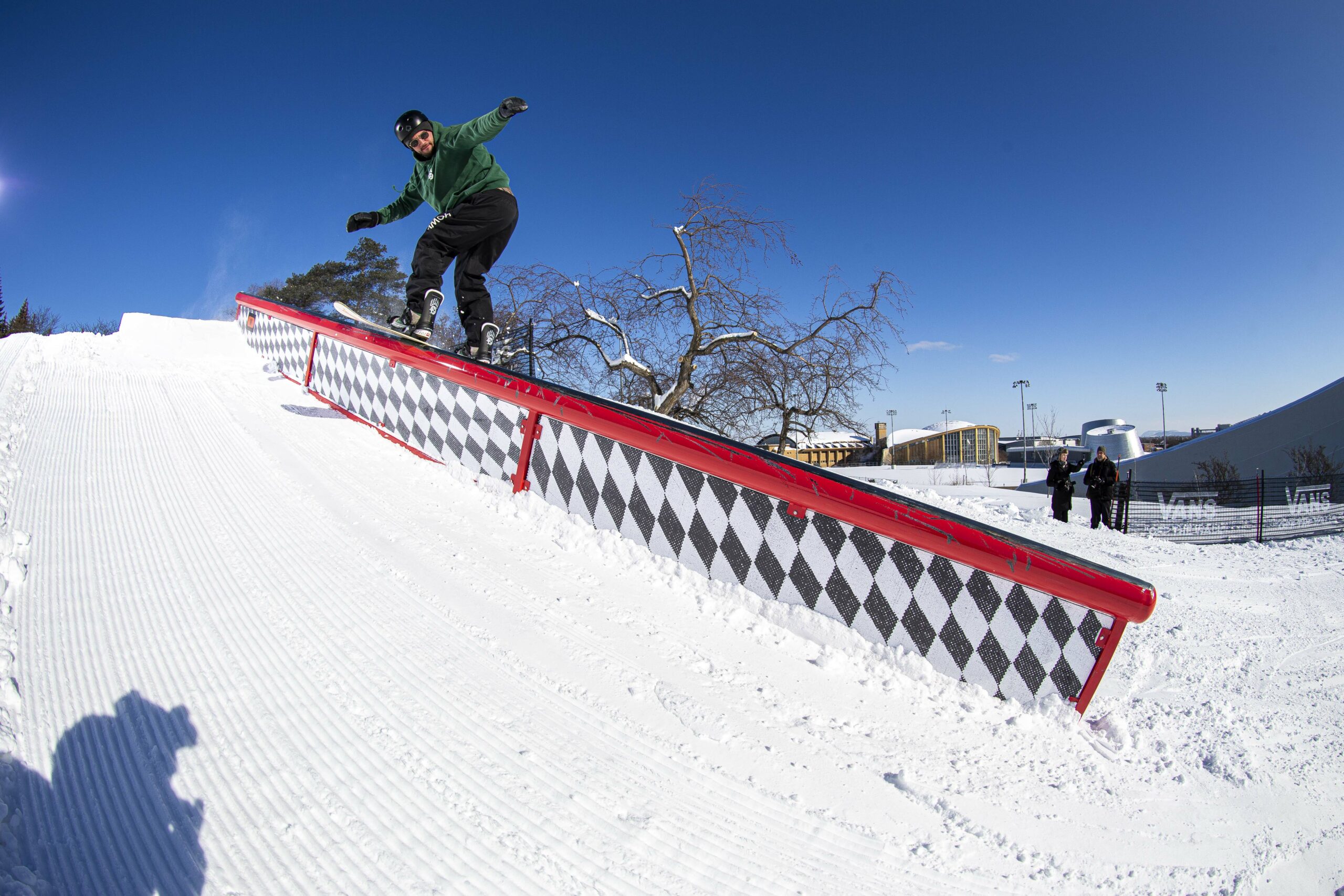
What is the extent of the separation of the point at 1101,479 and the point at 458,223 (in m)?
9.09

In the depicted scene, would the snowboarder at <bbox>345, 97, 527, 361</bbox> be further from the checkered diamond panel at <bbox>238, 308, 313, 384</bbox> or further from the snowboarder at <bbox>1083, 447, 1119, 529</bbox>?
the snowboarder at <bbox>1083, 447, 1119, 529</bbox>

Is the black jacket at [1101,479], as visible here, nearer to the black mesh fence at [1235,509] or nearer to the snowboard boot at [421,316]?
the black mesh fence at [1235,509]

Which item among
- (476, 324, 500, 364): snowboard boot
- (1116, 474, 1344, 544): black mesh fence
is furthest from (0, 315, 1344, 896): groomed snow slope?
(1116, 474, 1344, 544): black mesh fence

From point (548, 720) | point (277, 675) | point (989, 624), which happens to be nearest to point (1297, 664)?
point (989, 624)

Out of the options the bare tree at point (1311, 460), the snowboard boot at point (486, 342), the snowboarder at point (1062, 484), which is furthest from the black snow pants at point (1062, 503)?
the bare tree at point (1311, 460)

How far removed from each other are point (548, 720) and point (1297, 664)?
10.9 ft

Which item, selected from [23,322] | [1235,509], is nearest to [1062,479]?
[1235,509]

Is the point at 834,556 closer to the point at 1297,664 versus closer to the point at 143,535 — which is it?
the point at 1297,664

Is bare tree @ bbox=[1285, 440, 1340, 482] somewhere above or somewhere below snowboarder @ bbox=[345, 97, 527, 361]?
below

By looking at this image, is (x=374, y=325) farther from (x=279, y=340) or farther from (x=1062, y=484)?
(x=1062, y=484)

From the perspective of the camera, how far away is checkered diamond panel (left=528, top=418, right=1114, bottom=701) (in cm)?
194

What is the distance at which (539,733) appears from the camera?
A: 1.51 m

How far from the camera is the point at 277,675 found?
5.34ft

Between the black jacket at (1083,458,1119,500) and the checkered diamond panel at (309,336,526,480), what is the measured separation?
8.46 meters
